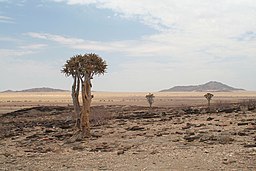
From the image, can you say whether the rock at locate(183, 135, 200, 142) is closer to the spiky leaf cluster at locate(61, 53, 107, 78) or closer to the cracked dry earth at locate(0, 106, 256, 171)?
the cracked dry earth at locate(0, 106, 256, 171)

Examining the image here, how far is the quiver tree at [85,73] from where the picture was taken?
2109 centimetres

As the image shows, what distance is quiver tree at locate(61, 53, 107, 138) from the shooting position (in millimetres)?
21094

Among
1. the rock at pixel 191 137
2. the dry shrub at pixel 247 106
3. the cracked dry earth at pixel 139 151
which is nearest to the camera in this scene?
the cracked dry earth at pixel 139 151

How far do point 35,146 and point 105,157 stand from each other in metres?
5.50

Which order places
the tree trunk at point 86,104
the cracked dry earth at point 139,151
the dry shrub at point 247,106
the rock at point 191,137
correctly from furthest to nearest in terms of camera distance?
the dry shrub at point 247,106 → the tree trunk at point 86,104 → the rock at point 191,137 → the cracked dry earth at point 139,151

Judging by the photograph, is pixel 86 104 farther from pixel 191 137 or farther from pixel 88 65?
pixel 191 137

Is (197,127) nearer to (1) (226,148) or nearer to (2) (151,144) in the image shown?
(2) (151,144)

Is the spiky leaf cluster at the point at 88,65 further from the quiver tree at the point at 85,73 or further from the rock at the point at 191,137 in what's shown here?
the rock at the point at 191,137

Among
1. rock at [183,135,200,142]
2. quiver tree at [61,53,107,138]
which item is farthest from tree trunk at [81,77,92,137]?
rock at [183,135,200,142]

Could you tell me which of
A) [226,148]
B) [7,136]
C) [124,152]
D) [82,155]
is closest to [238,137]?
[226,148]

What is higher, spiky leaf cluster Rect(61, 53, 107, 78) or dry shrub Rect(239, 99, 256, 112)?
spiky leaf cluster Rect(61, 53, 107, 78)

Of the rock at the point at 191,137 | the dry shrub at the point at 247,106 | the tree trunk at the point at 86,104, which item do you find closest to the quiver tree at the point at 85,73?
the tree trunk at the point at 86,104

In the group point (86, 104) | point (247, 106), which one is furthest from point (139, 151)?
point (247, 106)

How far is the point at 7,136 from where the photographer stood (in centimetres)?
2338
